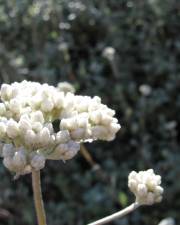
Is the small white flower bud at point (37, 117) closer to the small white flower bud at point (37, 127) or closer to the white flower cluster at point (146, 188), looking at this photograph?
Result: the small white flower bud at point (37, 127)

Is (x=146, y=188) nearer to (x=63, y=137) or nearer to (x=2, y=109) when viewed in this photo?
(x=63, y=137)

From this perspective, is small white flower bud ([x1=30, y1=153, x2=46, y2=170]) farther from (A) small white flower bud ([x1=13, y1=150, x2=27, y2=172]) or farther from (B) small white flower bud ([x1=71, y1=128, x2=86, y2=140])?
(B) small white flower bud ([x1=71, y1=128, x2=86, y2=140])

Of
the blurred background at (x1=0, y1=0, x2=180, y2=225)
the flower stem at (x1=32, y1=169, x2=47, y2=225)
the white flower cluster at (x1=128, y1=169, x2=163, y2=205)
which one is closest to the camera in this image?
the flower stem at (x1=32, y1=169, x2=47, y2=225)

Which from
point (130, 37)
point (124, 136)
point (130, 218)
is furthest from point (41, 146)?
point (130, 37)

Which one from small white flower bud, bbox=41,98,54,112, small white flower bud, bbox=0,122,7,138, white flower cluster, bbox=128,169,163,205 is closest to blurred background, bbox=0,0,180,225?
white flower cluster, bbox=128,169,163,205

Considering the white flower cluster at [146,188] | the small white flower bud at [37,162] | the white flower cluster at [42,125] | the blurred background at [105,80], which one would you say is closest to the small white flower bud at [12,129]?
the white flower cluster at [42,125]

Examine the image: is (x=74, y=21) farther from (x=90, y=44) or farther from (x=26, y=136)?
(x=26, y=136)
